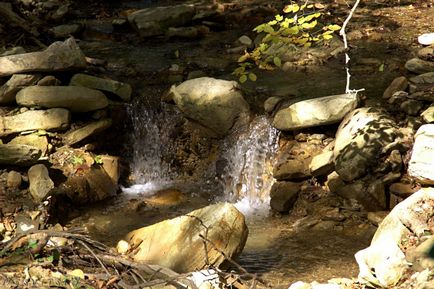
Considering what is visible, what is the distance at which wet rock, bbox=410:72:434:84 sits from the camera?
762cm

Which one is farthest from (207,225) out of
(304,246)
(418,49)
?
(418,49)

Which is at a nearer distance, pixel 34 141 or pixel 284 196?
pixel 284 196

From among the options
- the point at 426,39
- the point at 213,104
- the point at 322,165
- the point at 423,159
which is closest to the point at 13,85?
the point at 213,104

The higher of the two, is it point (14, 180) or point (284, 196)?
point (14, 180)

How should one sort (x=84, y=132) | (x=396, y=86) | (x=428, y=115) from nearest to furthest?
(x=428, y=115)
(x=396, y=86)
(x=84, y=132)

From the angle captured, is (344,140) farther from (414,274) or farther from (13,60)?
(13,60)

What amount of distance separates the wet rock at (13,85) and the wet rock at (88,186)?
A: 1.34m

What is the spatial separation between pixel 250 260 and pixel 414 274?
1.78 metres

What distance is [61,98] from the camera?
7.73 m

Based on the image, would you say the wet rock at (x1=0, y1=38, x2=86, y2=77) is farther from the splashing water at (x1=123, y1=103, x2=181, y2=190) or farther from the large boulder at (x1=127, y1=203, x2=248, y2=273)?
the large boulder at (x1=127, y1=203, x2=248, y2=273)

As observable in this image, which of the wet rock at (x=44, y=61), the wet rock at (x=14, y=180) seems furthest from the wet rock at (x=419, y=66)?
the wet rock at (x=14, y=180)

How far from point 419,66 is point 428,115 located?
1478mm

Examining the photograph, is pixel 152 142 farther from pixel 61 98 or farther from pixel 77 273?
pixel 77 273

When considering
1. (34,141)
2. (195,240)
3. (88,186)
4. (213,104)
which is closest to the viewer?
(195,240)
